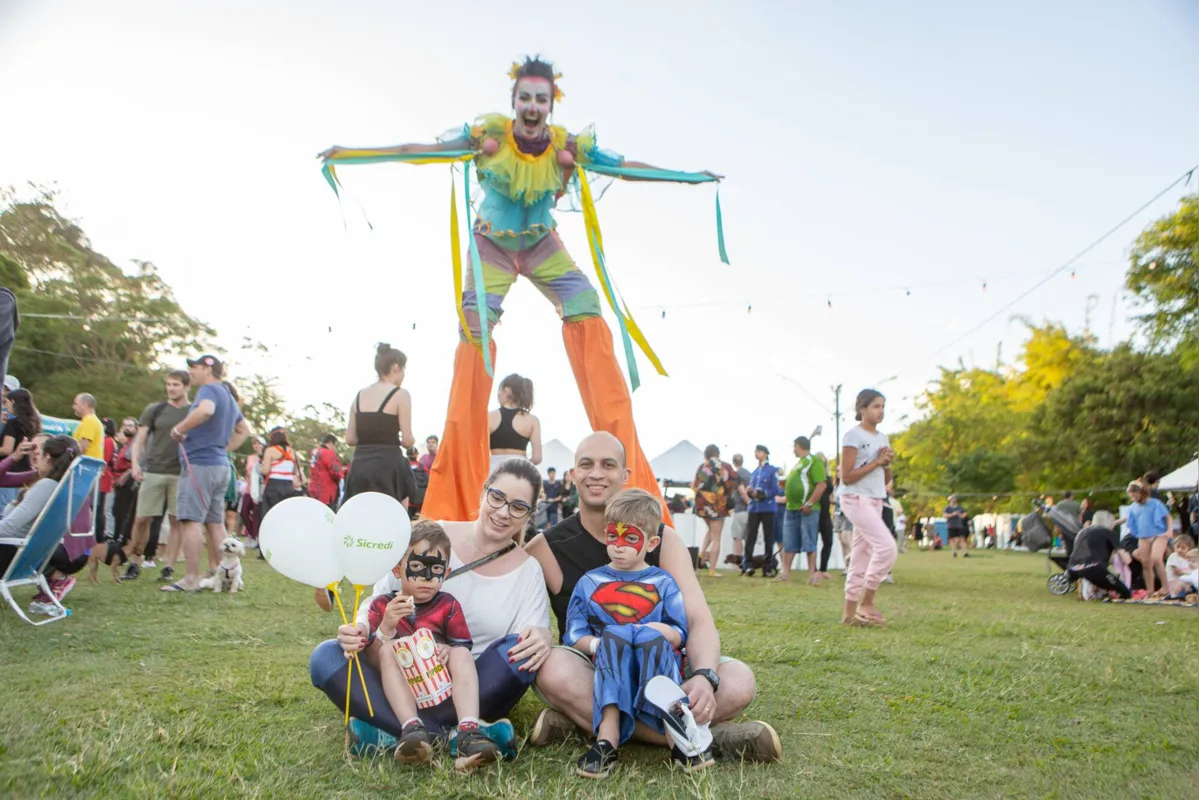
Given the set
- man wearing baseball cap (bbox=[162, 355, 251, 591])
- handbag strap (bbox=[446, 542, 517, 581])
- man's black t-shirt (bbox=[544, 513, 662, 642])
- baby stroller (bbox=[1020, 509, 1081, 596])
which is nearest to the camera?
handbag strap (bbox=[446, 542, 517, 581])

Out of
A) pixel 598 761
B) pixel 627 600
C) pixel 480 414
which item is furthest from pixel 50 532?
pixel 598 761

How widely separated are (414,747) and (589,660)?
1.95ft

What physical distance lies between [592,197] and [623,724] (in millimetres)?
2419

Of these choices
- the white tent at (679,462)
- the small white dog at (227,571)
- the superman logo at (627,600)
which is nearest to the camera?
the superman logo at (627,600)

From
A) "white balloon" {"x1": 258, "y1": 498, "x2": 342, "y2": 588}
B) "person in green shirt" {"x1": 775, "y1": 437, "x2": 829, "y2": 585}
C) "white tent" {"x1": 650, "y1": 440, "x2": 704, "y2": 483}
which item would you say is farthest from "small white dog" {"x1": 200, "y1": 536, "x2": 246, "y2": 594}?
"white tent" {"x1": 650, "y1": 440, "x2": 704, "y2": 483}

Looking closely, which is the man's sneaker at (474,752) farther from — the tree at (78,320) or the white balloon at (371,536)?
the tree at (78,320)

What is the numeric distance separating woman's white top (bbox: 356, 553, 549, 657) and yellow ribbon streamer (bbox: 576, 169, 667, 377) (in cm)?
134

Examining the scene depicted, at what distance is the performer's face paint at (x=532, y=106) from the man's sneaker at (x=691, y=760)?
2.73 m

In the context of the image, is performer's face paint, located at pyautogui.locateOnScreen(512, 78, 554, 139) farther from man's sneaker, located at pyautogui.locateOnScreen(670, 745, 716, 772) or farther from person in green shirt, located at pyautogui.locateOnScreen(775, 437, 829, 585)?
person in green shirt, located at pyautogui.locateOnScreen(775, 437, 829, 585)

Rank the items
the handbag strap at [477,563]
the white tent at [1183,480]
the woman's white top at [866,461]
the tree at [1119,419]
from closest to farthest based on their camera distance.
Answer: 1. the handbag strap at [477,563]
2. the woman's white top at [866,461]
3. the white tent at [1183,480]
4. the tree at [1119,419]

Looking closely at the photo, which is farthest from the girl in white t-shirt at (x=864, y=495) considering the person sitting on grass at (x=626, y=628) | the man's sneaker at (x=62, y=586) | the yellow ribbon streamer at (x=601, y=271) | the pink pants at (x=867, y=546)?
the man's sneaker at (x=62, y=586)

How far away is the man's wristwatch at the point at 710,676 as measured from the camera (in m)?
2.60

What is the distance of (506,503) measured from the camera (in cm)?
280

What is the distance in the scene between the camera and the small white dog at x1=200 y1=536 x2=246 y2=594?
6.65m
